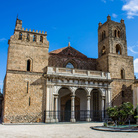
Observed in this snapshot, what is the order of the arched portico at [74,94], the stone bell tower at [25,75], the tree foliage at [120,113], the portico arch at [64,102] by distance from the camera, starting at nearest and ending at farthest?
1. the tree foliage at [120,113]
2. the stone bell tower at [25,75]
3. the arched portico at [74,94]
4. the portico arch at [64,102]

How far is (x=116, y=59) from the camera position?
91.2 ft

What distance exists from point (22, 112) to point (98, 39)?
55.1ft

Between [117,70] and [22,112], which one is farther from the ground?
[117,70]

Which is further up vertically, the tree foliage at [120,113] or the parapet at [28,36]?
the parapet at [28,36]

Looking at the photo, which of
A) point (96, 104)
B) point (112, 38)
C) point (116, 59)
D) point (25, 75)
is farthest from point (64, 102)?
point (112, 38)

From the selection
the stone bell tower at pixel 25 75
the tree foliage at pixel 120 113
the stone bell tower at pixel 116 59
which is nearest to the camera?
the tree foliage at pixel 120 113

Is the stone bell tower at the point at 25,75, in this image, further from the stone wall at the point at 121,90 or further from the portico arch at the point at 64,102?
the stone wall at the point at 121,90

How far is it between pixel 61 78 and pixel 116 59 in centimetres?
915

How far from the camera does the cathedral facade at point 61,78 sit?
72.8 ft

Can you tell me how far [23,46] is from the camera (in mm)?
23969

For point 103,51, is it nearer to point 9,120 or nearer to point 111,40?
point 111,40

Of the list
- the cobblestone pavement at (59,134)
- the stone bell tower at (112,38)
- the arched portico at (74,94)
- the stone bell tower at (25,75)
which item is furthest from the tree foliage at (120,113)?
the stone bell tower at (112,38)

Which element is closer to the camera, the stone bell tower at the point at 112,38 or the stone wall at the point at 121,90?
the stone wall at the point at 121,90

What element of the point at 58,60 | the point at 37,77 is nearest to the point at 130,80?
the point at 58,60
